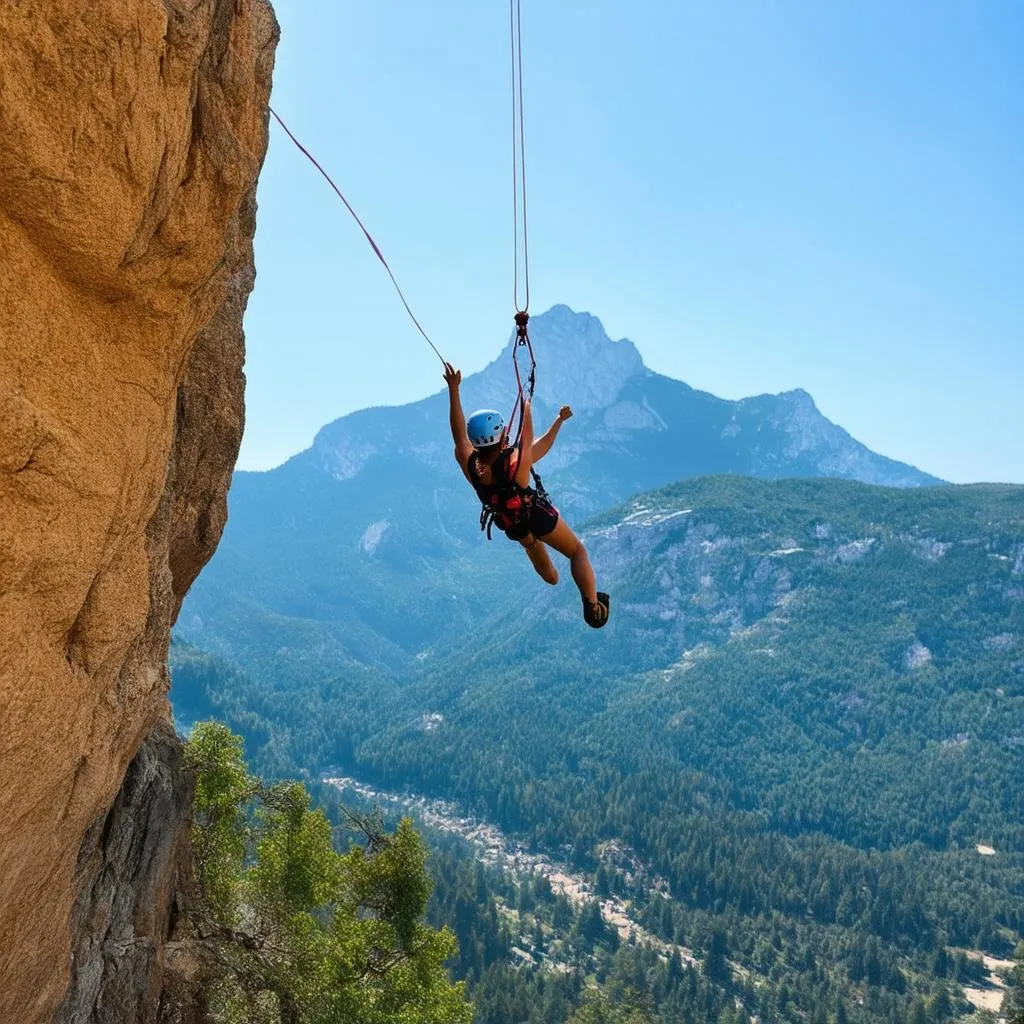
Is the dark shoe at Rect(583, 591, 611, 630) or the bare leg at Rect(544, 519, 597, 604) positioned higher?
the bare leg at Rect(544, 519, 597, 604)

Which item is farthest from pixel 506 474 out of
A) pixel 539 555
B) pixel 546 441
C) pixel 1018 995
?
pixel 1018 995

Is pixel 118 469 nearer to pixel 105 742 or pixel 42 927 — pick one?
pixel 105 742

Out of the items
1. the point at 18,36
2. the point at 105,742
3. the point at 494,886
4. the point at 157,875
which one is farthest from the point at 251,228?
the point at 494,886

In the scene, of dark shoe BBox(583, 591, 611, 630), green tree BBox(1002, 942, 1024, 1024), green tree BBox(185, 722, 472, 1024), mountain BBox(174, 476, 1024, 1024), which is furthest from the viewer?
mountain BBox(174, 476, 1024, 1024)

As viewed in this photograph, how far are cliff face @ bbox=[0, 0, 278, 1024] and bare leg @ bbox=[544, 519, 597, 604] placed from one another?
421 cm

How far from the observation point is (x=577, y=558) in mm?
9125

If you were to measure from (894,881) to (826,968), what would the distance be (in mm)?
→ 29713

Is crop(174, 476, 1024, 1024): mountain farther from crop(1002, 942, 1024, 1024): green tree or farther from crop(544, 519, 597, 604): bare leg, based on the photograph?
crop(544, 519, 597, 604): bare leg

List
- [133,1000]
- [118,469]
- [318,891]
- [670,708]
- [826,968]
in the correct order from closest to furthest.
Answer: [118,469] < [133,1000] < [318,891] < [826,968] < [670,708]

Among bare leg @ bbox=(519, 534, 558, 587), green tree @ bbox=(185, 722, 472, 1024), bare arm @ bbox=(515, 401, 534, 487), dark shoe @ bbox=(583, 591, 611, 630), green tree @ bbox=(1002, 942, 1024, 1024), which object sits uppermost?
bare arm @ bbox=(515, 401, 534, 487)

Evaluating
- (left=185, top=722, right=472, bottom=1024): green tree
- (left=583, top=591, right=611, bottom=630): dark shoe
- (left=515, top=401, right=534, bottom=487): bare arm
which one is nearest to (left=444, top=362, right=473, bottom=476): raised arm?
(left=515, top=401, right=534, bottom=487): bare arm

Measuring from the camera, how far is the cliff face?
4395 millimetres

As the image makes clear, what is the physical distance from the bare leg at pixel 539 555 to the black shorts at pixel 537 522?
0.14 meters

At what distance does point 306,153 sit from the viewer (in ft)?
24.0
